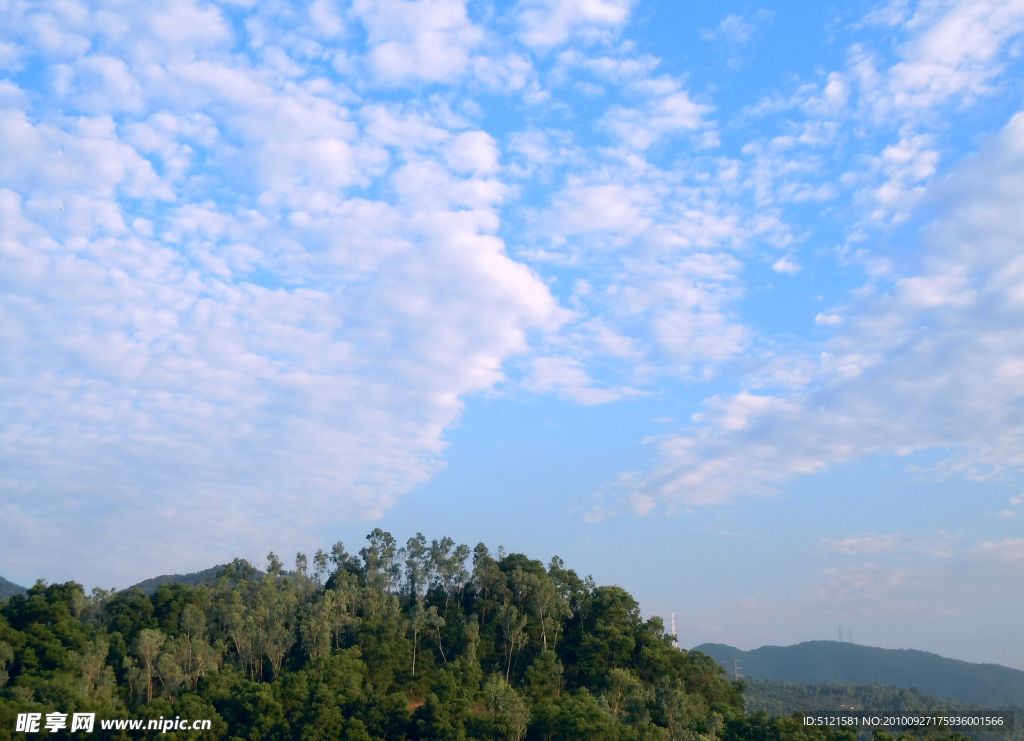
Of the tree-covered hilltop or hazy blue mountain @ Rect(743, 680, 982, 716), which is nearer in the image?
the tree-covered hilltop

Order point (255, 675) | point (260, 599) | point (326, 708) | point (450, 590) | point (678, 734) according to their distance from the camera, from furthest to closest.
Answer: point (450, 590) < point (260, 599) < point (255, 675) < point (326, 708) < point (678, 734)

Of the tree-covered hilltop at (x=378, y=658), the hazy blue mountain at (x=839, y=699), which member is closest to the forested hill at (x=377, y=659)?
the tree-covered hilltop at (x=378, y=658)

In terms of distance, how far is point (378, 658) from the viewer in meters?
72.3

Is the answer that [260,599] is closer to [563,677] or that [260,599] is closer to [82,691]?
[82,691]

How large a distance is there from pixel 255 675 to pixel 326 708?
1846 centimetres

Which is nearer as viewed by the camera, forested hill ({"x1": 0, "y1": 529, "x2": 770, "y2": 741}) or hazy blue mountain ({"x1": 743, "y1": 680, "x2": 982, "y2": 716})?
forested hill ({"x1": 0, "y1": 529, "x2": 770, "y2": 741})

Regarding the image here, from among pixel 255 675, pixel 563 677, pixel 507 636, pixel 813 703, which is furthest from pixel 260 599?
pixel 813 703

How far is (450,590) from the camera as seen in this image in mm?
86625

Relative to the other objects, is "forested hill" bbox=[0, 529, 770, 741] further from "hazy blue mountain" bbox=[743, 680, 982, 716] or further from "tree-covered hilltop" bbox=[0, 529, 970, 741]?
"hazy blue mountain" bbox=[743, 680, 982, 716]

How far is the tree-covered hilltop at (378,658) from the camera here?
54750 mm

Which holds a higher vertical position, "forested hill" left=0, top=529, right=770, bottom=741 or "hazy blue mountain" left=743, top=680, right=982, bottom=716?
"forested hill" left=0, top=529, right=770, bottom=741

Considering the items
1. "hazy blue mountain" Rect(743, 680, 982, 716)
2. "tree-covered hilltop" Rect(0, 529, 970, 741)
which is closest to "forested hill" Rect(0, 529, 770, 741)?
"tree-covered hilltop" Rect(0, 529, 970, 741)

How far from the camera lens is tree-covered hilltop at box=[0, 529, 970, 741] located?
54750 mm

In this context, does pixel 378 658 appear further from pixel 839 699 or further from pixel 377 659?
pixel 839 699
